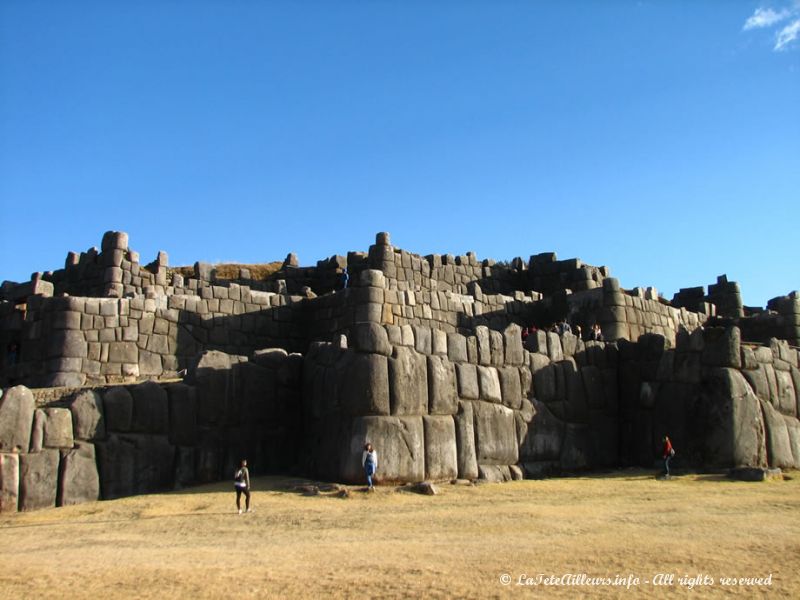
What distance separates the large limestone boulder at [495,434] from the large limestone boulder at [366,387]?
7.91 ft

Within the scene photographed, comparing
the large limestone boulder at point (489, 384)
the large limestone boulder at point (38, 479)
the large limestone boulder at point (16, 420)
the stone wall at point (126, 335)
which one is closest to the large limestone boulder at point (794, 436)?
the large limestone boulder at point (489, 384)

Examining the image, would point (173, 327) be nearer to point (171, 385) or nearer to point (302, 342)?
point (302, 342)

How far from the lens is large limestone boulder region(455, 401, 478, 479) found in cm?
1672

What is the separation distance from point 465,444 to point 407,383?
183 centimetres

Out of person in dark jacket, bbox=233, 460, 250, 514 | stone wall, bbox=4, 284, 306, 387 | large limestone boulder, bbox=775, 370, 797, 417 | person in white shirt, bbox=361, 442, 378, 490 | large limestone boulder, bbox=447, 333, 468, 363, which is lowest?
person in dark jacket, bbox=233, 460, 250, 514

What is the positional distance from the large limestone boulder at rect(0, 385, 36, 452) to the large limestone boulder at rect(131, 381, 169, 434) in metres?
1.97

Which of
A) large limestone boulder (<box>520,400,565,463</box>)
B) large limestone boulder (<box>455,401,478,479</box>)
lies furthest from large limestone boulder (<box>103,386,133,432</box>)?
large limestone boulder (<box>520,400,565,463</box>)

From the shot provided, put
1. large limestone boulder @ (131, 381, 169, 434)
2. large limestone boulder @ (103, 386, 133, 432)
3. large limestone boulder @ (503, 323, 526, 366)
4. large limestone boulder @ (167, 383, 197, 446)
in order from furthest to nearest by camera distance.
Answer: large limestone boulder @ (503, 323, 526, 366)
large limestone boulder @ (167, 383, 197, 446)
large limestone boulder @ (131, 381, 169, 434)
large limestone boulder @ (103, 386, 133, 432)

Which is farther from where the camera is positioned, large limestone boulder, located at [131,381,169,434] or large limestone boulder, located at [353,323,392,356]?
large limestone boulder, located at [353,323,392,356]

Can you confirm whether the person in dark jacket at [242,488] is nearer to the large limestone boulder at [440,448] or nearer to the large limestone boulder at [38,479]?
the large limestone boulder at [38,479]

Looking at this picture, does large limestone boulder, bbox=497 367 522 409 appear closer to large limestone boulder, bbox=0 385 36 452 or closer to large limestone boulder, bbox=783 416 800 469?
large limestone boulder, bbox=783 416 800 469

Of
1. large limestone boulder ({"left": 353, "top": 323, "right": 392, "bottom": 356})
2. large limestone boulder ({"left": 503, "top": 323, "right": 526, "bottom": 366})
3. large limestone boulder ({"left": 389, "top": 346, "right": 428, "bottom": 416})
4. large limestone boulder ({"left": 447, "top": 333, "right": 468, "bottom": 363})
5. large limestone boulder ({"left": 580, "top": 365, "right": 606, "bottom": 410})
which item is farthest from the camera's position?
large limestone boulder ({"left": 580, "top": 365, "right": 606, "bottom": 410})

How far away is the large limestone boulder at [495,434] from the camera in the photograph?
17.3m

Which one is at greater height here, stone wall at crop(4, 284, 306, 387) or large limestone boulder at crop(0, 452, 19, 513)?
stone wall at crop(4, 284, 306, 387)
